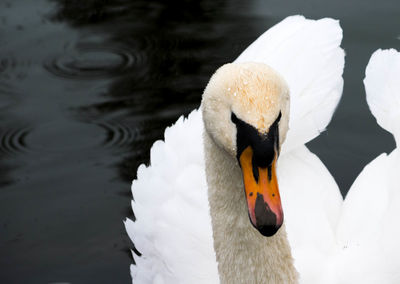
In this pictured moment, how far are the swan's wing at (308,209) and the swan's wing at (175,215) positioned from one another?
1.48 ft

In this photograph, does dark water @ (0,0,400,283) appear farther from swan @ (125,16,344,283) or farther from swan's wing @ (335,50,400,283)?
swan's wing @ (335,50,400,283)

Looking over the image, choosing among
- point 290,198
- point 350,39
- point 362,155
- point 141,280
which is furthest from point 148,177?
point 350,39

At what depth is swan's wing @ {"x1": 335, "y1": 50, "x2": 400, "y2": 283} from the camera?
387 cm

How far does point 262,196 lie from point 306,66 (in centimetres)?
233

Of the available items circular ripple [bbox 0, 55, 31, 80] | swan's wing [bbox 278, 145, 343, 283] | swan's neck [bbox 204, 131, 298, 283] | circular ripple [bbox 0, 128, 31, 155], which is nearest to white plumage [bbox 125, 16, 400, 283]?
swan's wing [bbox 278, 145, 343, 283]

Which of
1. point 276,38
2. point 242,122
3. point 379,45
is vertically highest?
point 242,122

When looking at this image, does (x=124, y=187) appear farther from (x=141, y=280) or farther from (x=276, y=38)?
(x=276, y=38)

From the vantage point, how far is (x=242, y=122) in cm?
262

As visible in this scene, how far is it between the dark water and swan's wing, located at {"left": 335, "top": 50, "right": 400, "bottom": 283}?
1188 mm

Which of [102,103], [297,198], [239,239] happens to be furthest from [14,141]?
[239,239]

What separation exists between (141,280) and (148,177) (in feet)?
2.22

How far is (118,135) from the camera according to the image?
640 centimetres

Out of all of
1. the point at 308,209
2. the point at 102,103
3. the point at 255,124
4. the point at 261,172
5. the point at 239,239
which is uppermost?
the point at 255,124

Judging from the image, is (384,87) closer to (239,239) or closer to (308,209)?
(308,209)
